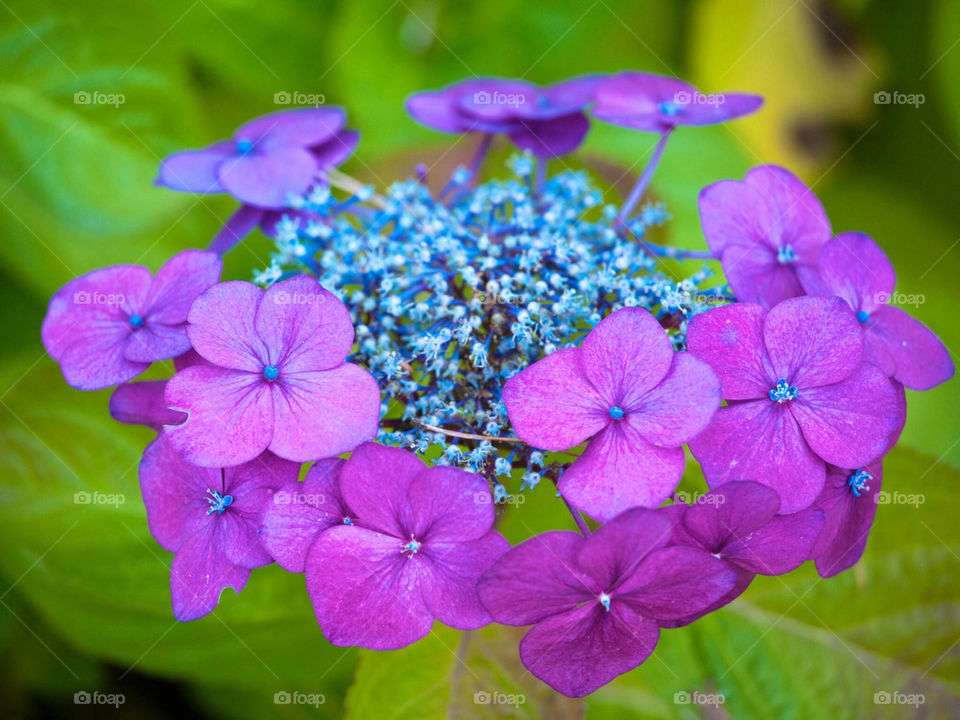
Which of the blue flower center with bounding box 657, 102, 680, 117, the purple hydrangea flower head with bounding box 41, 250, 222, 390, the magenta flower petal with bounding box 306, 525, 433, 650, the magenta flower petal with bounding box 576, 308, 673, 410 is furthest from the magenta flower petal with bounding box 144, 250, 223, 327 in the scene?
the blue flower center with bounding box 657, 102, 680, 117

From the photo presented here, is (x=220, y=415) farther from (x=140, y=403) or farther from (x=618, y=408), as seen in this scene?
(x=618, y=408)

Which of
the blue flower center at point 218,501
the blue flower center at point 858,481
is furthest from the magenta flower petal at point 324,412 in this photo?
the blue flower center at point 858,481

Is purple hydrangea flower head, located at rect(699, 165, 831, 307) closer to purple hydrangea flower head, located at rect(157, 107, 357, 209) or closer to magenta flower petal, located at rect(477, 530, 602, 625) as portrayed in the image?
magenta flower petal, located at rect(477, 530, 602, 625)

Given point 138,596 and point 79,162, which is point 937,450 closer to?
point 138,596

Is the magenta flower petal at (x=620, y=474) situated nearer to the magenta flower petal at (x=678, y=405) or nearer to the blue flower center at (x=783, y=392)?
the magenta flower petal at (x=678, y=405)

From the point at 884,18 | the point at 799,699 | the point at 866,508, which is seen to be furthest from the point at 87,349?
the point at 884,18

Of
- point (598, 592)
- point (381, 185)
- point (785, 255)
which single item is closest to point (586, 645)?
point (598, 592)
